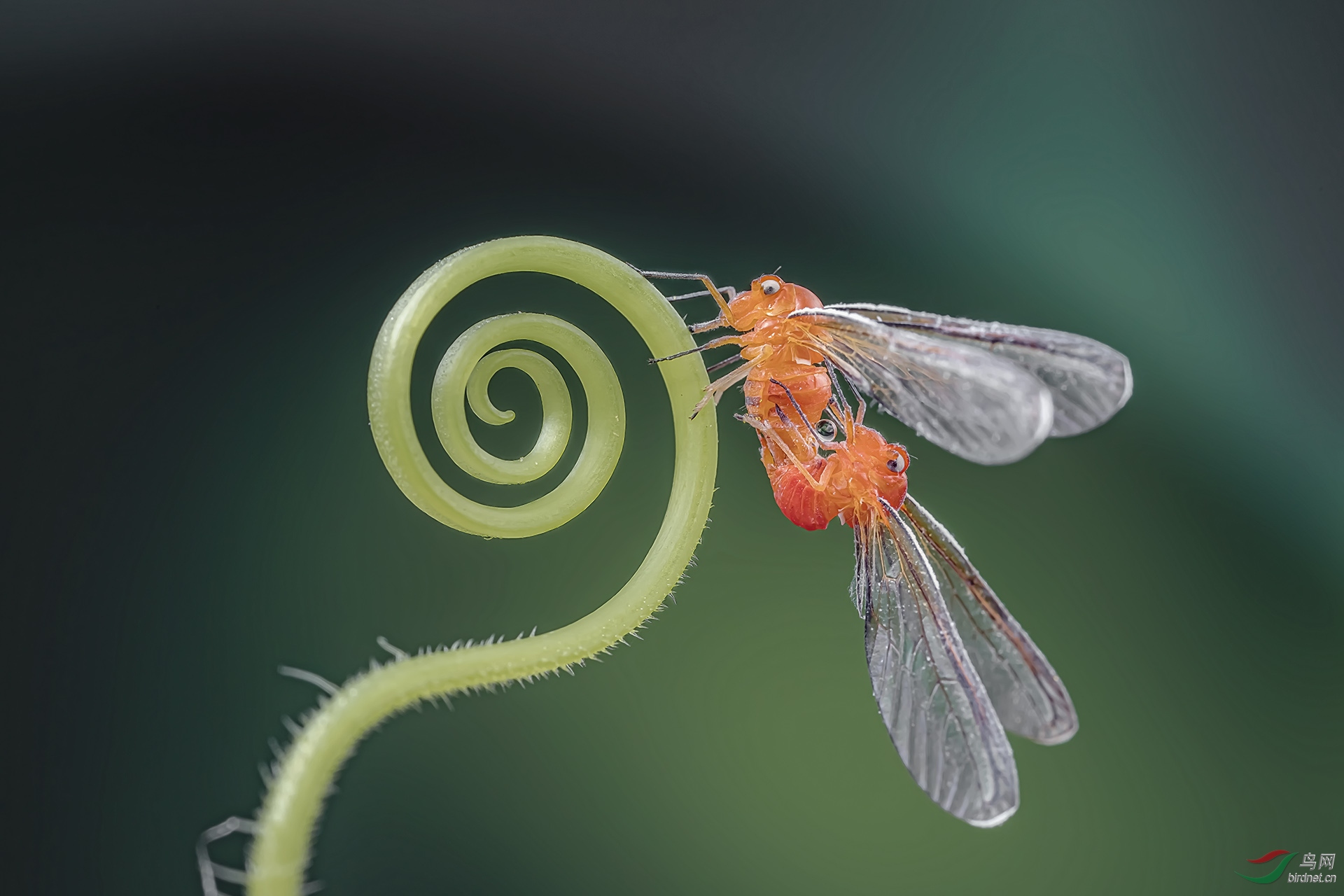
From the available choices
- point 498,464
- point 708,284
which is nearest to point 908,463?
point 708,284

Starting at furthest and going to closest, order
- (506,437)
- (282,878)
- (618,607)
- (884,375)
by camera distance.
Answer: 1. (506,437)
2. (884,375)
3. (618,607)
4. (282,878)

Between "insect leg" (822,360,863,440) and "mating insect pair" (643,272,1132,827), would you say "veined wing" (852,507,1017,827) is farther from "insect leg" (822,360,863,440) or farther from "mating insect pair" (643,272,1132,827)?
"insect leg" (822,360,863,440)

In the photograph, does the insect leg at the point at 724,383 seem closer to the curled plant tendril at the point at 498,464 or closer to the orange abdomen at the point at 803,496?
the curled plant tendril at the point at 498,464

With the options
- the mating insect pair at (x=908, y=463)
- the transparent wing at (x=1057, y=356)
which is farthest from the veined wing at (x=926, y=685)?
the transparent wing at (x=1057, y=356)

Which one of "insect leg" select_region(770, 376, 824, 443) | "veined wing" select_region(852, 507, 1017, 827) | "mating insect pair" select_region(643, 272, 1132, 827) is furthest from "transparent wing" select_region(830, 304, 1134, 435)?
"veined wing" select_region(852, 507, 1017, 827)

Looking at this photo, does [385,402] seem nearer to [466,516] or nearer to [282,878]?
[466,516]

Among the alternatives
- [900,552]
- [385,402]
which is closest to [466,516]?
[385,402]

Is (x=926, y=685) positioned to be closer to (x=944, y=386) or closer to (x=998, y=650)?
(x=998, y=650)
